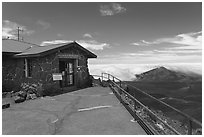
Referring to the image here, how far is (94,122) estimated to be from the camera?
223 inches

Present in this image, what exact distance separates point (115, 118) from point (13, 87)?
9359 millimetres

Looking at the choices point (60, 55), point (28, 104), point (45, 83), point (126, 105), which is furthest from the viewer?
point (60, 55)

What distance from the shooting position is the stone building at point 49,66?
1071 cm

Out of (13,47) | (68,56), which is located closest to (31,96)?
(68,56)

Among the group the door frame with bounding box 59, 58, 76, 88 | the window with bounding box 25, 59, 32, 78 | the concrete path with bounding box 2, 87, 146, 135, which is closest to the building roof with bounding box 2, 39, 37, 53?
the window with bounding box 25, 59, 32, 78

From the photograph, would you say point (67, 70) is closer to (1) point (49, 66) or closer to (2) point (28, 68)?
(1) point (49, 66)

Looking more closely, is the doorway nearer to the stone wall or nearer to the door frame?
the door frame

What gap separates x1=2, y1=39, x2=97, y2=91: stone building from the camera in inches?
422

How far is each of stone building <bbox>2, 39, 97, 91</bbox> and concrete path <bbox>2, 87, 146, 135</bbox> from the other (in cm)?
289

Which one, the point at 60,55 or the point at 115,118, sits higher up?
the point at 60,55

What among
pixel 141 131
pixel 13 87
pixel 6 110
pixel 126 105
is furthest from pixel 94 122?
pixel 13 87

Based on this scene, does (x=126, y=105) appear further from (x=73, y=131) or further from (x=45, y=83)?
(x=45, y=83)

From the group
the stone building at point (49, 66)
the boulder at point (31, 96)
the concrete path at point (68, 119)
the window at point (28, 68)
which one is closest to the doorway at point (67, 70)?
the stone building at point (49, 66)

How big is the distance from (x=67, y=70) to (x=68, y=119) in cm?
709
